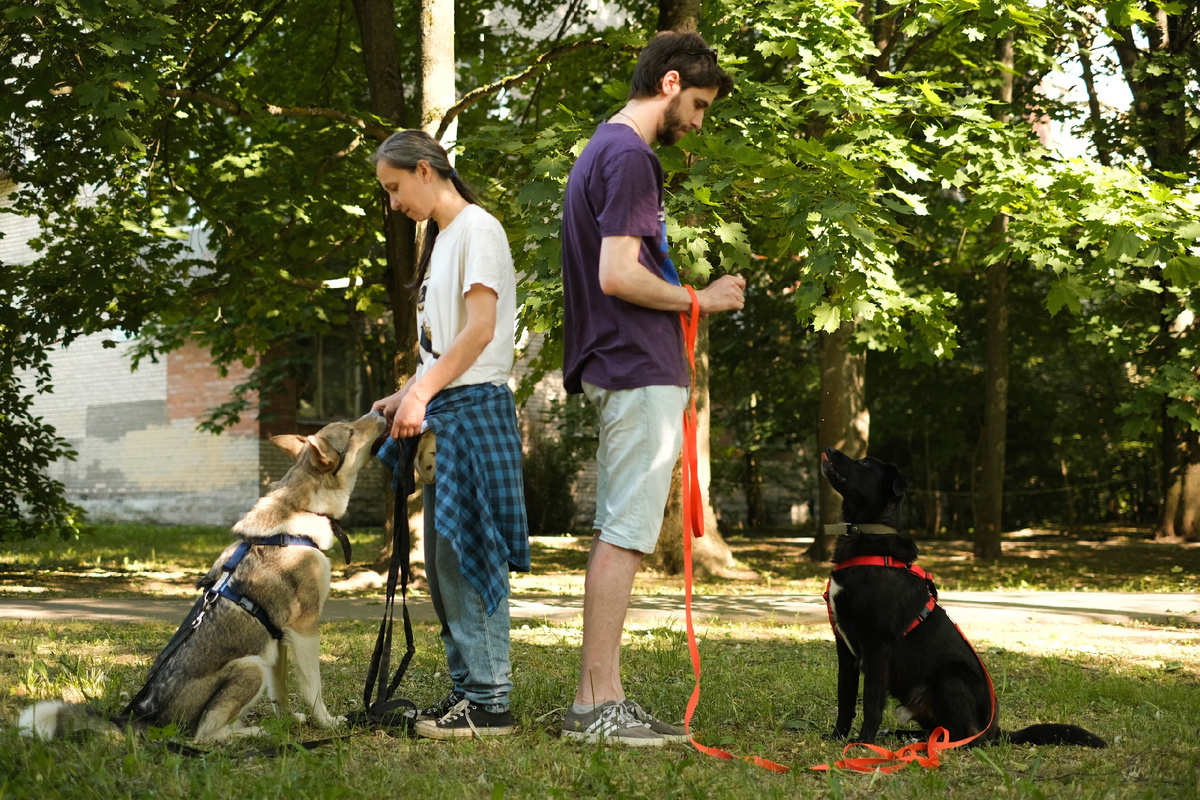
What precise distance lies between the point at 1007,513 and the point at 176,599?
19165 millimetres

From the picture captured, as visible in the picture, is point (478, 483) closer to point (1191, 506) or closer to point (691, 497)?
point (691, 497)

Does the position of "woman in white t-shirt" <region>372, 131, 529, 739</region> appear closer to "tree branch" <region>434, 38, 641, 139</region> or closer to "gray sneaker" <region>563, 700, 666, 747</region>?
"gray sneaker" <region>563, 700, 666, 747</region>

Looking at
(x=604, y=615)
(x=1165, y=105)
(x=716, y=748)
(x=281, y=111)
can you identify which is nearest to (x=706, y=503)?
(x=281, y=111)

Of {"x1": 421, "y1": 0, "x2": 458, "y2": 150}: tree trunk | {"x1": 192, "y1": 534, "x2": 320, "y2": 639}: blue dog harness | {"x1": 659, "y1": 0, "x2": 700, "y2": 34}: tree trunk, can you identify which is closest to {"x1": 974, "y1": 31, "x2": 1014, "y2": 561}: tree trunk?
{"x1": 659, "y1": 0, "x2": 700, "y2": 34}: tree trunk

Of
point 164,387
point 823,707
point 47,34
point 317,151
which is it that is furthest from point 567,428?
point 823,707

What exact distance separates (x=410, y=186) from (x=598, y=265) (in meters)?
0.78

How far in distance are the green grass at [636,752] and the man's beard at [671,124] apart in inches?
85.1

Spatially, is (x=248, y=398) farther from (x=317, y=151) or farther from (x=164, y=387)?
(x=317, y=151)

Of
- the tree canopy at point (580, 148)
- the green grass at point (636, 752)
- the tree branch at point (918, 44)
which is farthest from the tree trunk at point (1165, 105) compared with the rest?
the green grass at point (636, 752)

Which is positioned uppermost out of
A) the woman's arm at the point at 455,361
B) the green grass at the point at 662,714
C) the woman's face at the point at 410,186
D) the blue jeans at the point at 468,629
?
the woman's face at the point at 410,186

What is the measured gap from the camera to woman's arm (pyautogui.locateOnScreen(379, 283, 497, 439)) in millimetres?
3502

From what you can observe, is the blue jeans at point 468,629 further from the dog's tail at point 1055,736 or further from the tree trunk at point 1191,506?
the tree trunk at point 1191,506

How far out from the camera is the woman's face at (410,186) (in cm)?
370

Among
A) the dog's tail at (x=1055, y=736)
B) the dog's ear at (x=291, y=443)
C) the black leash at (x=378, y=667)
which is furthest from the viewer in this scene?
the dog's ear at (x=291, y=443)
